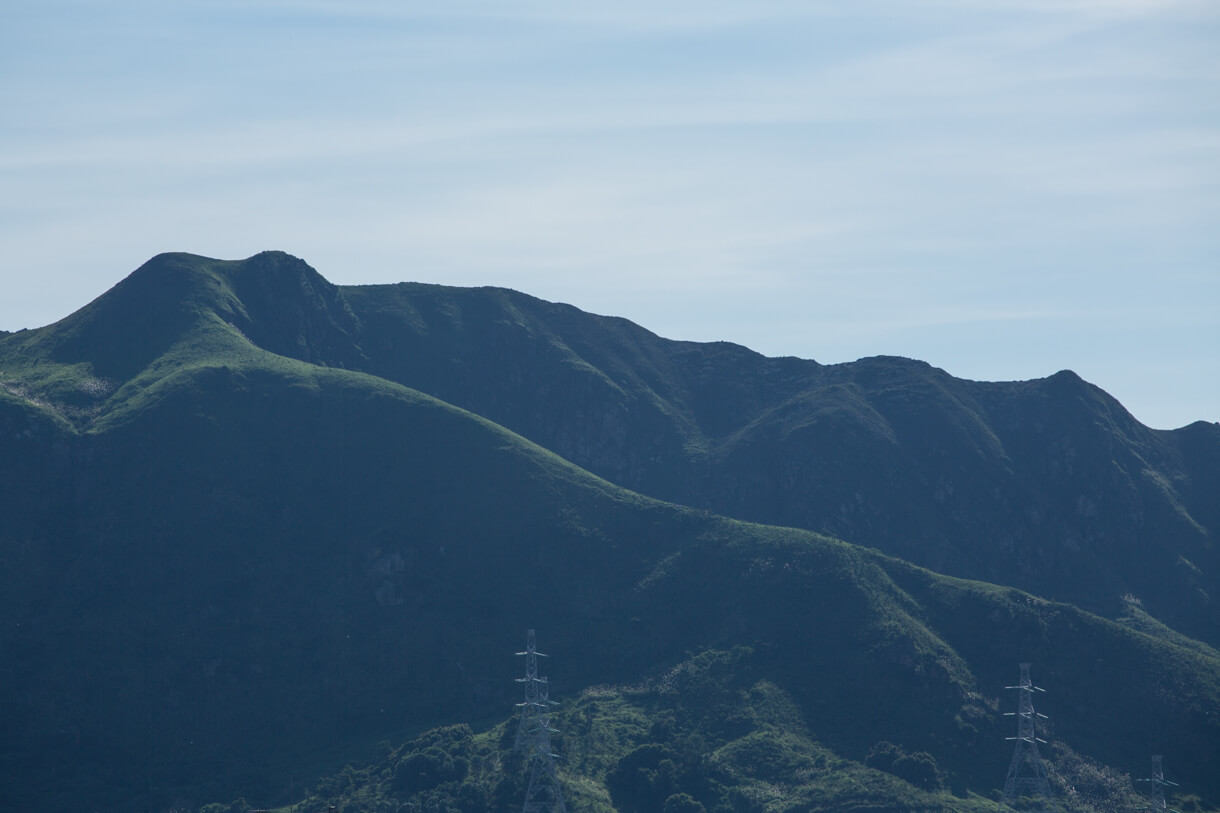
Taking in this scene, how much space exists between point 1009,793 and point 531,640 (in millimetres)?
67894

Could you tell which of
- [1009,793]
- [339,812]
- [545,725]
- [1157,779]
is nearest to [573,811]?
[545,725]

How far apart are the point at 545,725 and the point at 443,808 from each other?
75.7 ft

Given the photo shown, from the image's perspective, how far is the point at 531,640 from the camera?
19750cm

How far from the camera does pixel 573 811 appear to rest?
7864 inches

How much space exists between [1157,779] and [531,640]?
87671 millimetres

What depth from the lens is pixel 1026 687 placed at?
19238cm

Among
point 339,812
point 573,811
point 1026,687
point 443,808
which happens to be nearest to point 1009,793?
point 1026,687

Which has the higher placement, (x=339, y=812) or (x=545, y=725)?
(x=545, y=725)

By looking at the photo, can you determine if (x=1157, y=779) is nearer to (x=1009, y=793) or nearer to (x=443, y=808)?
(x=1009, y=793)

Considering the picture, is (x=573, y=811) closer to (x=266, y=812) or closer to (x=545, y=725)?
(x=545, y=725)

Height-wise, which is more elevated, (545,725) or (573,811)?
(545,725)

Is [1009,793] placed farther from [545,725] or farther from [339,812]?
[339,812]


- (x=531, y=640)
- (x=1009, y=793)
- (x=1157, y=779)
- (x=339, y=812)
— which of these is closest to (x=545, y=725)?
(x=531, y=640)

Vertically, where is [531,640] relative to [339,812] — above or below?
above
